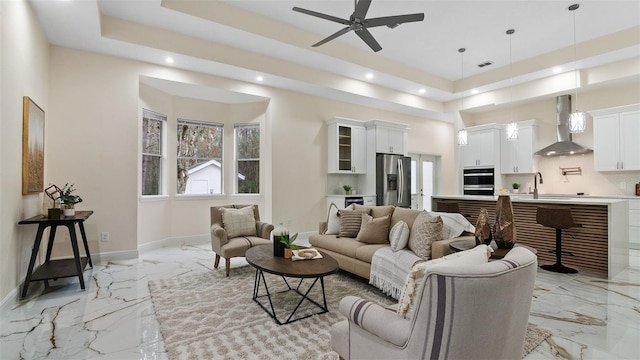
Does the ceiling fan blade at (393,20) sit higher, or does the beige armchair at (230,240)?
the ceiling fan blade at (393,20)

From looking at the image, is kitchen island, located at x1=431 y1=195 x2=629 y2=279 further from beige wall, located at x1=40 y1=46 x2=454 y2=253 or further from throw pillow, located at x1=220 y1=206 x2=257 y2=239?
throw pillow, located at x1=220 y1=206 x2=257 y2=239

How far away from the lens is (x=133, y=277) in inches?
148

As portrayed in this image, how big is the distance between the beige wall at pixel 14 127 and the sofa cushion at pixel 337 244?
122 inches

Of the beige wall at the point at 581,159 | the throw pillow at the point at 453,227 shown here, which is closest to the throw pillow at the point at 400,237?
the throw pillow at the point at 453,227

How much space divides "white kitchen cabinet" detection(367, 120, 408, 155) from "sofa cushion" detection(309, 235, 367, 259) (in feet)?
10.7

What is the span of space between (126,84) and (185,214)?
244 cm

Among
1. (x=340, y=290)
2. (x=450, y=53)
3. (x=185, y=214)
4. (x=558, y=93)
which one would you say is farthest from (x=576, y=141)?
(x=185, y=214)

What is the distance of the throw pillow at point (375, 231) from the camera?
141 inches

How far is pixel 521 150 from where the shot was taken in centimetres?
714

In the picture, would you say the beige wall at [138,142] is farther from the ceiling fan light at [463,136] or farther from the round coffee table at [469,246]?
the round coffee table at [469,246]

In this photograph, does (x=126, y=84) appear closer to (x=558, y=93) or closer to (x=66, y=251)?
(x=66, y=251)

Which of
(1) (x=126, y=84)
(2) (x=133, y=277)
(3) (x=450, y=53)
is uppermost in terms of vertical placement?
(3) (x=450, y=53)

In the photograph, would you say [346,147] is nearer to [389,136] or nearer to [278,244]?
[389,136]

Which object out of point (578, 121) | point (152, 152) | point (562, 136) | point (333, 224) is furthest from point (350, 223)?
point (562, 136)
